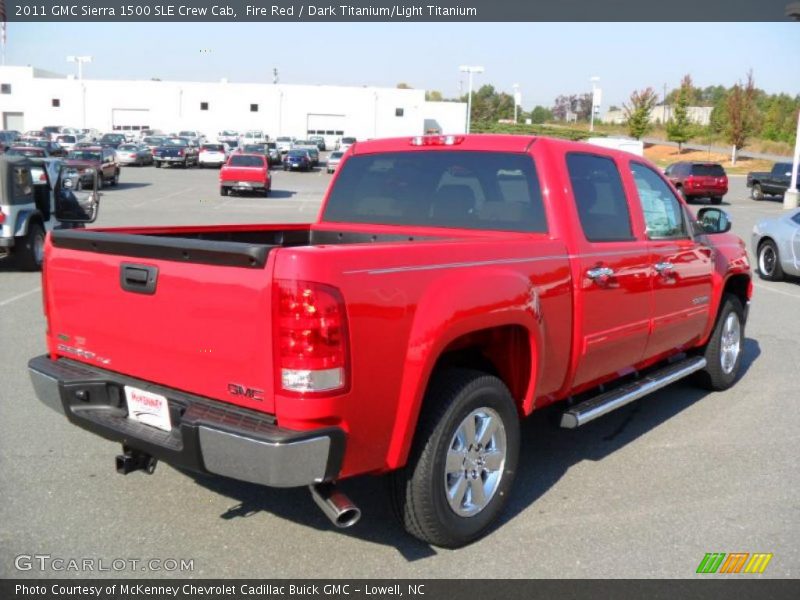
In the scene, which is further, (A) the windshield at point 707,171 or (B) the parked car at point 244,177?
(A) the windshield at point 707,171

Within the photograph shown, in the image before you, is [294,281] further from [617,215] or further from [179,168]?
[179,168]

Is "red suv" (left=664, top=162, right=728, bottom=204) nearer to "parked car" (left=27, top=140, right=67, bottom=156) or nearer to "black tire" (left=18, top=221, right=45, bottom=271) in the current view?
"black tire" (left=18, top=221, right=45, bottom=271)

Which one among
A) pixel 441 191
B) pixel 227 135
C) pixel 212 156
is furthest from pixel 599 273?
pixel 227 135

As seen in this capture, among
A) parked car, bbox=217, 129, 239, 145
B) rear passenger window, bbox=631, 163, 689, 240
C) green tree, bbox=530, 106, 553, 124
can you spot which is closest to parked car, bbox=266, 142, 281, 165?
parked car, bbox=217, 129, 239, 145

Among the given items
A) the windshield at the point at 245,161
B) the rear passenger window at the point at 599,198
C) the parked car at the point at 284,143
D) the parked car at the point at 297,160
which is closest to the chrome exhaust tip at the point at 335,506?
the rear passenger window at the point at 599,198

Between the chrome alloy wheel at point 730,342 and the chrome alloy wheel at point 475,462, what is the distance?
10.9ft

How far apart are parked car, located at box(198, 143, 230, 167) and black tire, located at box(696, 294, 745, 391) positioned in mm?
46358

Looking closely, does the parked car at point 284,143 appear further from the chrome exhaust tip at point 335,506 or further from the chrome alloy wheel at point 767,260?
the chrome exhaust tip at point 335,506

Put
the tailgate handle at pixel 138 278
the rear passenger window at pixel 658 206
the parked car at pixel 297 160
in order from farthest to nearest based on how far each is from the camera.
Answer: the parked car at pixel 297 160 < the rear passenger window at pixel 658 206 < the tailgate handle at pixel 138 278

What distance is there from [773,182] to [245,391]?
38266mm

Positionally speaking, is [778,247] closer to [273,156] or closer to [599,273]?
[599,273]

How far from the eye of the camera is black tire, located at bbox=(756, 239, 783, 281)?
12.9 meters

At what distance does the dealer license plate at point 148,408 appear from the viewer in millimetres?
3367

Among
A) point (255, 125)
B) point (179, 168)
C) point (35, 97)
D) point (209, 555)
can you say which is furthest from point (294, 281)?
point (35, 97)
